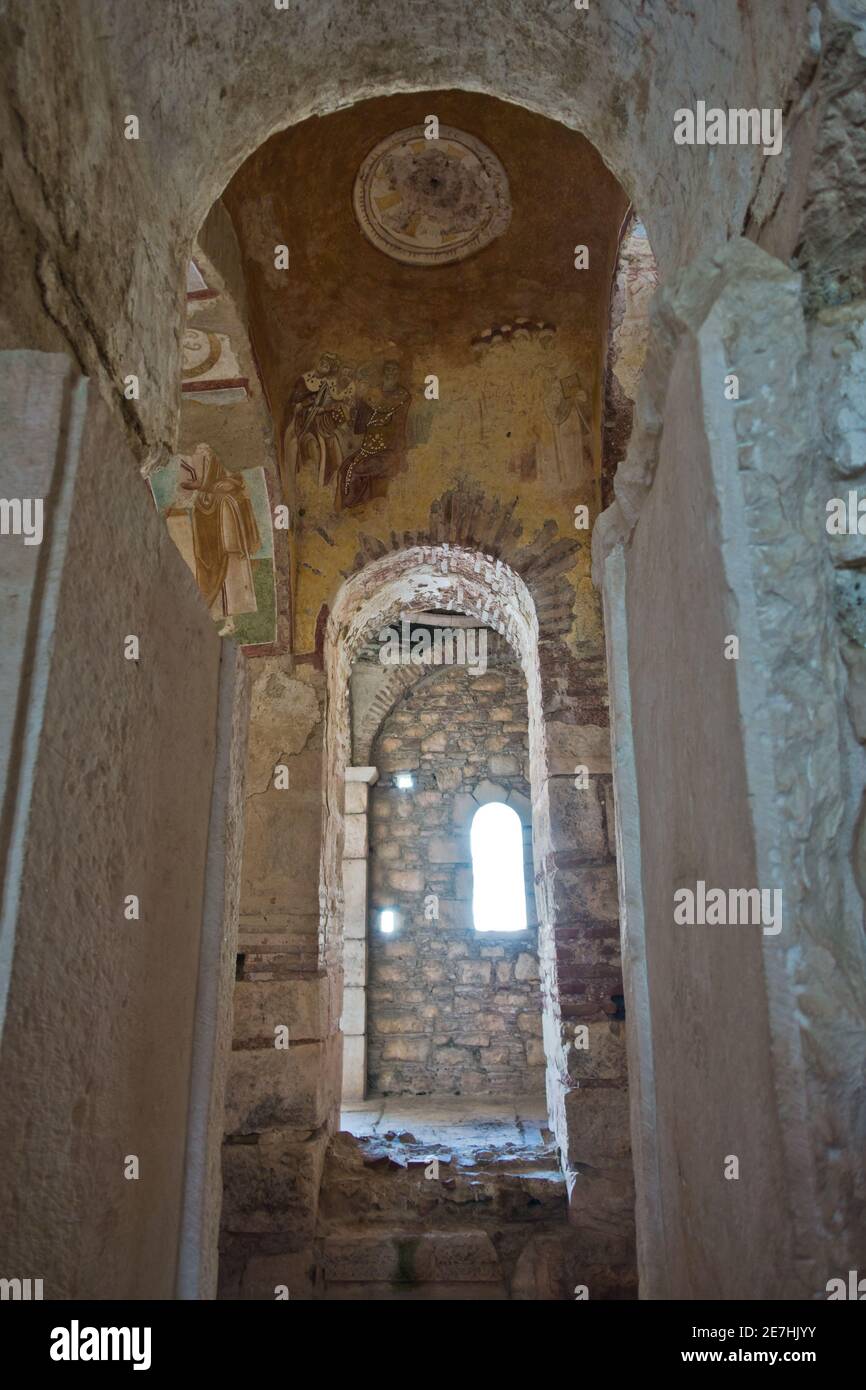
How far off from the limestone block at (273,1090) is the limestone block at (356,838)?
4.30 m

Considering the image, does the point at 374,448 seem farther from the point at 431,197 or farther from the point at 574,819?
the point at 574,819

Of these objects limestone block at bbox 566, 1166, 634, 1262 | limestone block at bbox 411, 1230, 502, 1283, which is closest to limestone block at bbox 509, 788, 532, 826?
limestone block at bbox 566, 1166, 634, 1262

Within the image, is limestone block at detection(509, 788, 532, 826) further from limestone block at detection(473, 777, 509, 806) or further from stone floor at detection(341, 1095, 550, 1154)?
stone floor at detection(341, 1095, 550, 1154)

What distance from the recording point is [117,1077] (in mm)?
1557

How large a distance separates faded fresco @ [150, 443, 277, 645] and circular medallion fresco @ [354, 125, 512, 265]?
1.56 meters

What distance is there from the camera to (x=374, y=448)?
581cm

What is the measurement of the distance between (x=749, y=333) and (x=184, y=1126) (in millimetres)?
1827

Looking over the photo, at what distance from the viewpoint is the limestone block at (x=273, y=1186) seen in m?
4.61

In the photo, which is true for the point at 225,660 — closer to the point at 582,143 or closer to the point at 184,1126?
the point at 184,1126

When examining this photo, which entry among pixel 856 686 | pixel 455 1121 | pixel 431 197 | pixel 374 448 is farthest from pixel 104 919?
pixel 455 1121

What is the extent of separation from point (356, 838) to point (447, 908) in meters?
1.13

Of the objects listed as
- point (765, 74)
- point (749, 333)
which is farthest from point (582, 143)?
point (749, 333)

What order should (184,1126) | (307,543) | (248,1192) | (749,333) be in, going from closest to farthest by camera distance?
(749,333)
(184,1126)
(248,1192)
(307,543)

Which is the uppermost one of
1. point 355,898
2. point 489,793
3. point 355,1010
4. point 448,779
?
point 448,779
